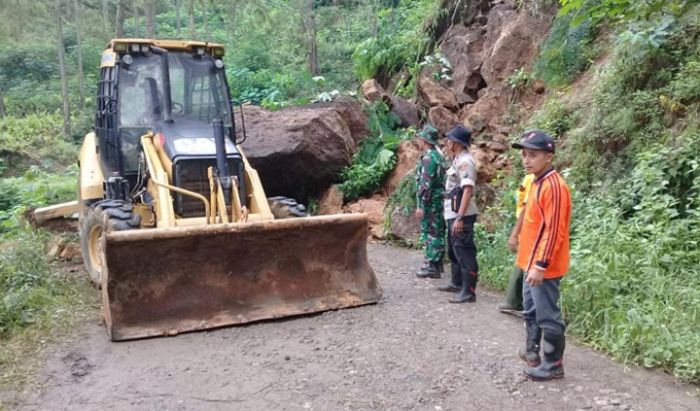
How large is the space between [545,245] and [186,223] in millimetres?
→ 3776

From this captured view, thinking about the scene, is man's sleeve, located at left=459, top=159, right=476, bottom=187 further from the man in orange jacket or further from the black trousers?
the man in orange jacket

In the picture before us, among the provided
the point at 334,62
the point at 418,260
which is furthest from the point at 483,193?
the point at 334,62

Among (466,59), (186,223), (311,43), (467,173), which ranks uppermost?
(311,43)

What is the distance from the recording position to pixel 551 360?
14.7 ft

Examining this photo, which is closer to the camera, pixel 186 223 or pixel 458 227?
pixel 458 227

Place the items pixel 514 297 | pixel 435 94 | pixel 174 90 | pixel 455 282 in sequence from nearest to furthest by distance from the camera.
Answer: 1. pixel 514 297
2. pixel 455 282
3. pixel 174 90
4. pixel 435 94

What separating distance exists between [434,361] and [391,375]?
1.46 feet

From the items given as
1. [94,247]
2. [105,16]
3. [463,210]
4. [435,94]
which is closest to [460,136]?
[463,210]

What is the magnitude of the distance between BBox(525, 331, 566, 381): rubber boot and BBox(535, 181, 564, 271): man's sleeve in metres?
0.57

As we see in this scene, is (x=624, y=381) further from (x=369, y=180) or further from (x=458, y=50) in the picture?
(x=458, y=50)

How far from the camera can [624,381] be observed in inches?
175

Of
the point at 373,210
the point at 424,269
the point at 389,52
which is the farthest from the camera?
the point at 389,52

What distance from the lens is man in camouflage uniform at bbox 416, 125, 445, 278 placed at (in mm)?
7113

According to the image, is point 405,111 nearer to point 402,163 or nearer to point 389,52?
point 402,163
